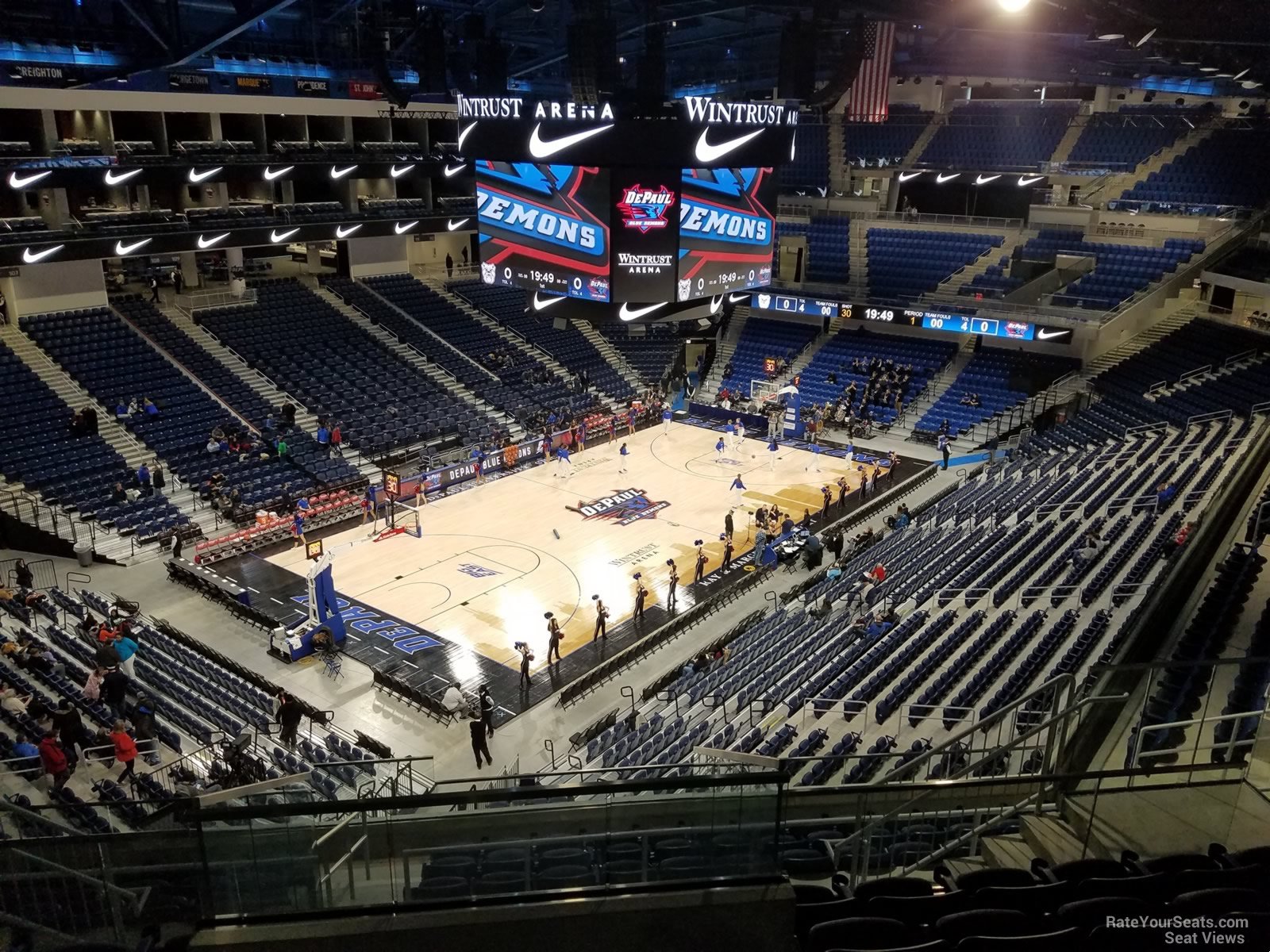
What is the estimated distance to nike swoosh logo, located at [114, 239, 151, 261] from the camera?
27922 mm

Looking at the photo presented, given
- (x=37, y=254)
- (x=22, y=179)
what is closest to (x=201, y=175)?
(x=22, y=179)

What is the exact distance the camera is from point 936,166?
41.4m

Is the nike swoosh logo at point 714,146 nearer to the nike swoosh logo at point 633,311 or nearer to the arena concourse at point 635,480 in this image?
the arena concourse at point 635,480

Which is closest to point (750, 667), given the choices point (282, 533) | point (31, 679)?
point (31, 679)

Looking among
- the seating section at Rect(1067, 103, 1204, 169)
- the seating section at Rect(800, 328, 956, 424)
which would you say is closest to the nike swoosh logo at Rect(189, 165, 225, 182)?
the seating section at Rect(800, 328, 956, 424)

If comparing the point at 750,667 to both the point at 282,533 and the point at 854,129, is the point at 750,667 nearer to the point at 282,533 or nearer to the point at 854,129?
the point at 282,533

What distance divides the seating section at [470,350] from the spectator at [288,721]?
18147mm

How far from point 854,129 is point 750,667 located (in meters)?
35.8

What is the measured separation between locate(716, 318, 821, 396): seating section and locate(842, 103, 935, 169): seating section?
9.03m

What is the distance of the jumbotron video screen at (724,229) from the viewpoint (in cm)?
1845

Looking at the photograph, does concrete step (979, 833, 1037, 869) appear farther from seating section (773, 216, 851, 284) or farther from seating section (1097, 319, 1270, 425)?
seating section (773, 216, 851, 284)

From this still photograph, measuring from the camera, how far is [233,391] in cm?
2844

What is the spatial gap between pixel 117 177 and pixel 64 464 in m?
9.49

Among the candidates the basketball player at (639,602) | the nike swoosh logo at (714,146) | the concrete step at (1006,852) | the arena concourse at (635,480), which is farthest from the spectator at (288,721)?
the nike swoosh logo at (714,146)
